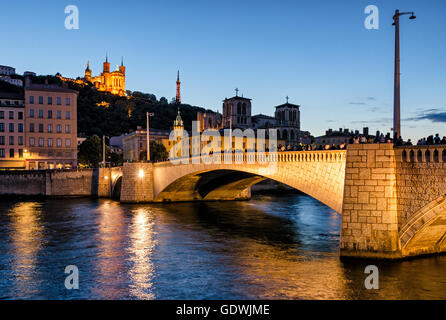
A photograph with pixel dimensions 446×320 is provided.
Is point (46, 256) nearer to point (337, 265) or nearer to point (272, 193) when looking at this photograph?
point (337, 265)

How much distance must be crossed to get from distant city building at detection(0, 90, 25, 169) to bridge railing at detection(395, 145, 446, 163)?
6254cm

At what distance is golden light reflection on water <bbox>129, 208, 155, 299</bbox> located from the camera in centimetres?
1608

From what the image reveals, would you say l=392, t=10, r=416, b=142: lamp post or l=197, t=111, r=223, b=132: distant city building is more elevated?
l=197, t=111, r=223, b=132: distant city building

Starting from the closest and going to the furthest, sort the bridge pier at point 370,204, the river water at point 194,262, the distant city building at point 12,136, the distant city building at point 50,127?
1. the river water at point 194,262
2. the bridge pier at point 370,204
3. the distant city building at point 12,136
4. the distant city building at point 50,127

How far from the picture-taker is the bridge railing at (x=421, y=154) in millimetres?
16250

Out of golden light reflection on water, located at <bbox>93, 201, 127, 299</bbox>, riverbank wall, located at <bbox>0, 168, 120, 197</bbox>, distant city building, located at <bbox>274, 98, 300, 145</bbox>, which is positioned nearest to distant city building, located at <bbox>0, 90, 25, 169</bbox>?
riverbank wall, located at <bbox>0, 168, 120, 197</bbox>

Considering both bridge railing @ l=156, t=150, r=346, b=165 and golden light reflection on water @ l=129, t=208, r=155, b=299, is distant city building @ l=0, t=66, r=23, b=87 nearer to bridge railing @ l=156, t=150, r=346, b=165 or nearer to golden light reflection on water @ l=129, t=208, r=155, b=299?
bridge railing @ l=156, t=150, r=346, b=165

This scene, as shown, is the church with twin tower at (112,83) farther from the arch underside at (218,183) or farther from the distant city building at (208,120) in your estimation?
the arch underside at (218,183)

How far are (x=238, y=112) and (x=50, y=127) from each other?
4254cm

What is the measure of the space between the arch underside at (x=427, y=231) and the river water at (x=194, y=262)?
0.60m

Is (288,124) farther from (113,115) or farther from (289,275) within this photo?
(289,275)

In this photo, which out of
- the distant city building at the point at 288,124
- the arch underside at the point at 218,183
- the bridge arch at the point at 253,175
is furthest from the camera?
the distant city building at the point at 288,124

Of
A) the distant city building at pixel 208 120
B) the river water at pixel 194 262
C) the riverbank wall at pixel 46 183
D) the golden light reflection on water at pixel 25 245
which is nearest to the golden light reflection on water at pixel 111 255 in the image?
the river water at pixel 194 262
